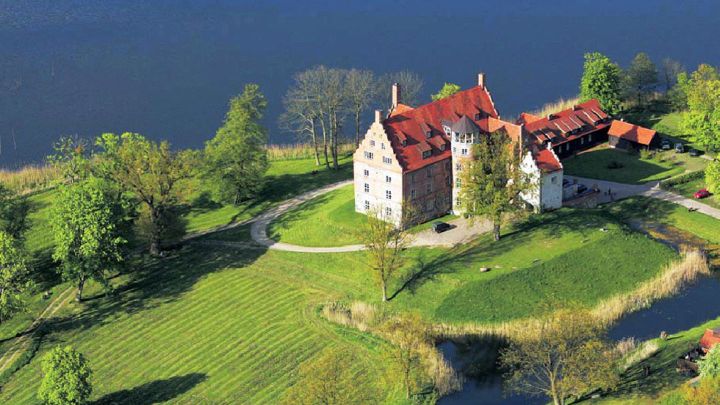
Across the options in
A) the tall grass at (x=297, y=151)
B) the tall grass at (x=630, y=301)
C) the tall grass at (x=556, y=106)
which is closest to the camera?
the tall grass at (x=630, y=301)

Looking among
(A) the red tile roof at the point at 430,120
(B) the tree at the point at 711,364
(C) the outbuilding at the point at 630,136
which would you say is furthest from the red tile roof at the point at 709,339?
(C) the outbuilding at the point at 630,136

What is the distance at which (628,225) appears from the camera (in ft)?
392

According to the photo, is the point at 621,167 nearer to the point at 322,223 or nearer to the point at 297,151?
the point at 322,223

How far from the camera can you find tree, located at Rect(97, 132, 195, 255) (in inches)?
4619

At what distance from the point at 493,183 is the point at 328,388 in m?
41.4

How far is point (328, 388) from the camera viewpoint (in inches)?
3108

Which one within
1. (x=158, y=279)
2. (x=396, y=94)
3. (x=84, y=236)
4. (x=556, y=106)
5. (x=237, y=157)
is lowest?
(x=158, y=279)

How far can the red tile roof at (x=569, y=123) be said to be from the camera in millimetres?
138500

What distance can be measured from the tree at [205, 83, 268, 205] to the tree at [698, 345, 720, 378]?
69.8 m

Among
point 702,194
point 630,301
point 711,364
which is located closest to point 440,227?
point 630,301

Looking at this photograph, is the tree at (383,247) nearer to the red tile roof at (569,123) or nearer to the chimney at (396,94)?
the chimney at (396,94)

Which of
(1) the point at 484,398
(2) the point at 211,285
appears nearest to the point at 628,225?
(1) the point at 484,398

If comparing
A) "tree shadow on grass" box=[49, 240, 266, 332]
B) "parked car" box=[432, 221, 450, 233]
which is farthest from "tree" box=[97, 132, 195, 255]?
"parked car" box=[432, 221, 450, 233]

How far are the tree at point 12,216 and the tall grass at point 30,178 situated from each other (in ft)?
79.8
